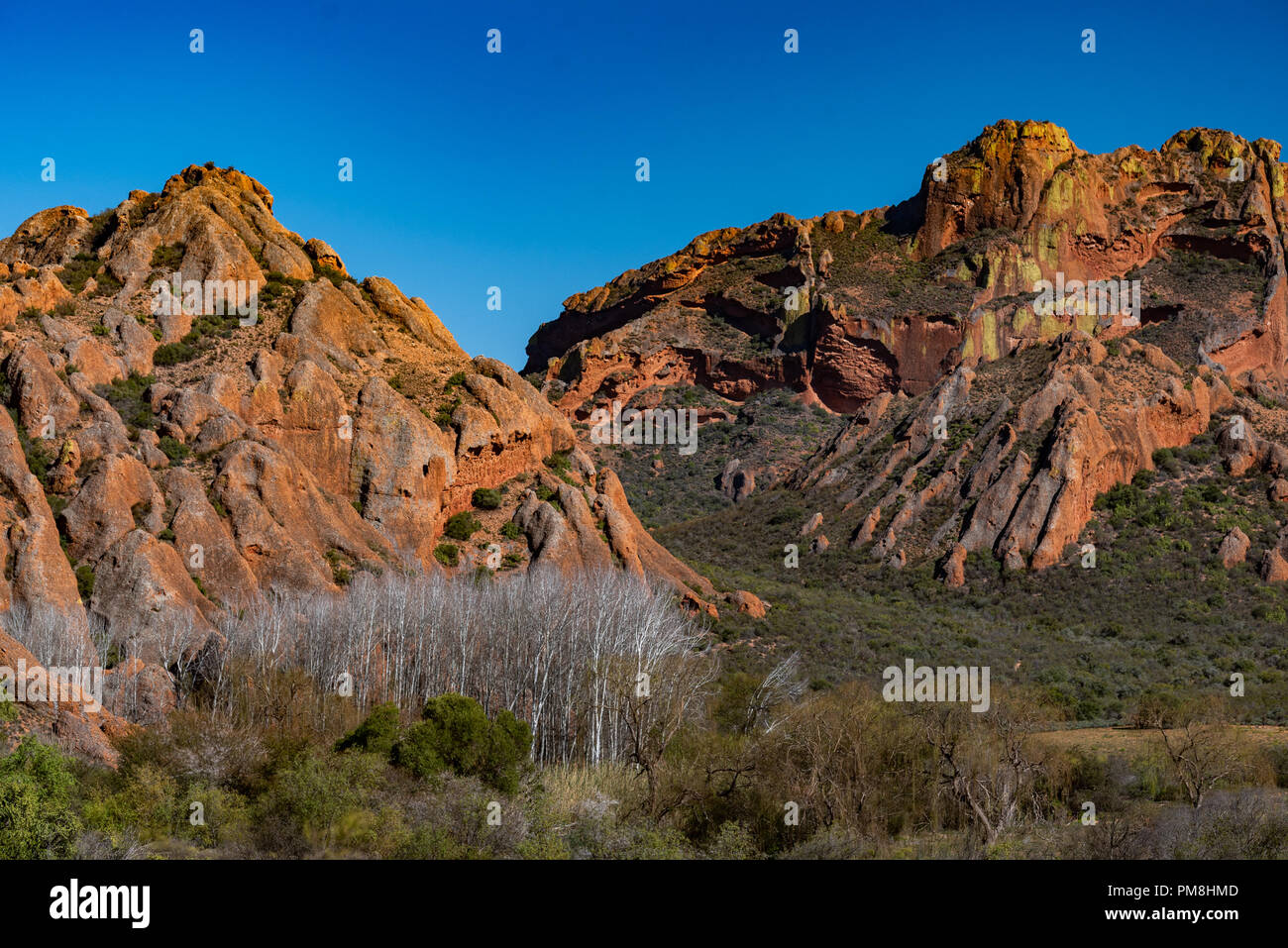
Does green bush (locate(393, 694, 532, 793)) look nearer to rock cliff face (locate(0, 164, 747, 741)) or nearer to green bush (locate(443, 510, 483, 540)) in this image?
rock cliff face (locate(0, 164, 747, 741))

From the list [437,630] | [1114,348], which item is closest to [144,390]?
[437,630]

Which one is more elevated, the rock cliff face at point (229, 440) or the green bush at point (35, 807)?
the rock cliff face at point (229, 440)

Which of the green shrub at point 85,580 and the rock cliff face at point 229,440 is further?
the rock cliff face at point 229,440

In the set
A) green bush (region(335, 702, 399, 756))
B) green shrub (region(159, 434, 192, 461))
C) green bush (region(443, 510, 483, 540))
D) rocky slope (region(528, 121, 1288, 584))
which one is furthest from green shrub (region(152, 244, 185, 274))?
rocky slope (region(528, 121, 1288, 584))

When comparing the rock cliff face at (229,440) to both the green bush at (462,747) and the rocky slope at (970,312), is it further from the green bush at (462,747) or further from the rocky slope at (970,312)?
the rocky slope at (970,312)

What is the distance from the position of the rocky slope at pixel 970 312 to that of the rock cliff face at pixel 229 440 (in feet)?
107

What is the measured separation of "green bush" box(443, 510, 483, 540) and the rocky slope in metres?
34.2

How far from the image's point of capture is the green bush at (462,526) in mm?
41781

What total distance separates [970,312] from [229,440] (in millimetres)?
90681

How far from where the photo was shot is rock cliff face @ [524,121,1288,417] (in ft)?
371

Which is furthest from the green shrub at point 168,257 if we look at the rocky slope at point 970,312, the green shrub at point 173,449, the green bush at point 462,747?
the rocky slope at point 970,312

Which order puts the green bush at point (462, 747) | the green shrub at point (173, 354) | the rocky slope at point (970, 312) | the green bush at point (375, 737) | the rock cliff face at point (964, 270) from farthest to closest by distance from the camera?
the rock cliff face at point (964, 270)
the rocky slope at point (970, 312)
the green shrub at point (173, 354)
the green bush at point (375, 737)
the green bush at point (462, 747)

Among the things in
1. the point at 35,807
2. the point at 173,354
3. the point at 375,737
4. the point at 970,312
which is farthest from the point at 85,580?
the point at 970,312
